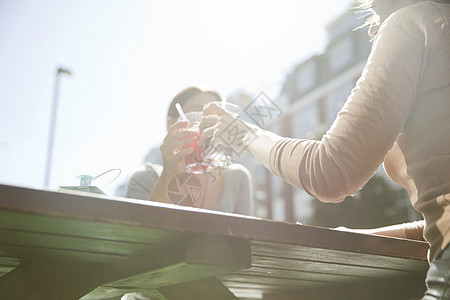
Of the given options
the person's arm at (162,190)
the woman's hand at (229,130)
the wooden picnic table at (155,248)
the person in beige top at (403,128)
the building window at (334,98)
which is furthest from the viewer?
the building window at (334,98)

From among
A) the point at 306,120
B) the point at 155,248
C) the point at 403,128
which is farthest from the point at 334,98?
the point at 155,248

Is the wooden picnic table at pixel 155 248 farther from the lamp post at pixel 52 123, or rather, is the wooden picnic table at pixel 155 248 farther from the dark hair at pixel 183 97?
the lamp post at pixel 52 123

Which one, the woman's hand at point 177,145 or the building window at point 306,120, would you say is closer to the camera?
the woman's hand at point 177,145

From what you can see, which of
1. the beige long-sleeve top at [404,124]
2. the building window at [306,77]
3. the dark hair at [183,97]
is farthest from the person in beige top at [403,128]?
the building window at [306,77]

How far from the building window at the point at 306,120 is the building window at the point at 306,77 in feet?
3.43

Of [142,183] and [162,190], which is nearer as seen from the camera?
[162,190]

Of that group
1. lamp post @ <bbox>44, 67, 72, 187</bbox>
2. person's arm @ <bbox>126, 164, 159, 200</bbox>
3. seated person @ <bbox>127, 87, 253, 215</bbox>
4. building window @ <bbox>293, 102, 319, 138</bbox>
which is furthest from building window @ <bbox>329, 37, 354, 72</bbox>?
person's arm @ <bbox>126, 164, 159, 200</bbox>

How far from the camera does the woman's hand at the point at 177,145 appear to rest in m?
1.97

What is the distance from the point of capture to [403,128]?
3.78 feet

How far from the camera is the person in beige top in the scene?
1.08m

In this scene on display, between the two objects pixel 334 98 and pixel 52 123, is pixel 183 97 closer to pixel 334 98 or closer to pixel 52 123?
pixel 52 123

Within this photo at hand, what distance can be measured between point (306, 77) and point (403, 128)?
880 inches

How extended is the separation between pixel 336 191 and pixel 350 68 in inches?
780

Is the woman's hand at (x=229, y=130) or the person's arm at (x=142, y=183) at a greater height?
the woman's hand at (x=229, y=130)
